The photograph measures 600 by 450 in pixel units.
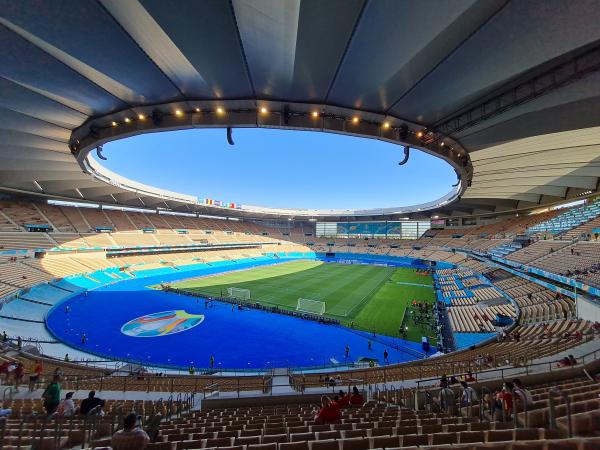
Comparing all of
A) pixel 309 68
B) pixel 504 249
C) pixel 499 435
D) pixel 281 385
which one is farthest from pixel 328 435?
pixel 504 249

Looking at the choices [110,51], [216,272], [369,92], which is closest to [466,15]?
[369,92]

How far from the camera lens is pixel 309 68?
6734mm

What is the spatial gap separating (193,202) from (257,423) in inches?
1738

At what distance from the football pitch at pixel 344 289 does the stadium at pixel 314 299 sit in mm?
498

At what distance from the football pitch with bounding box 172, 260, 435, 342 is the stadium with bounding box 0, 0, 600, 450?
0.50 metres

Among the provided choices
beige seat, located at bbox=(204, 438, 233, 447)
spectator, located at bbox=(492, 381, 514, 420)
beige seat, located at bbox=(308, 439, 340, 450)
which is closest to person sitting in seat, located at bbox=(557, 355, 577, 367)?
spectator, located at bbox=(492, 381, 514, 420)

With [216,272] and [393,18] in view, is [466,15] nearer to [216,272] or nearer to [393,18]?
[393,18]

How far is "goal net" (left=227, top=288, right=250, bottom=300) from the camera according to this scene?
95.3 ft

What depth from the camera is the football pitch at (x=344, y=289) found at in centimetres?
2377

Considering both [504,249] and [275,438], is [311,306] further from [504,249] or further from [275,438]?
[504,249]

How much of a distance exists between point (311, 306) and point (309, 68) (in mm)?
23063

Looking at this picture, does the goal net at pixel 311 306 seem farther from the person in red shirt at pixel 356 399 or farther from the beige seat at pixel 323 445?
the beige seat at pixel 323 445

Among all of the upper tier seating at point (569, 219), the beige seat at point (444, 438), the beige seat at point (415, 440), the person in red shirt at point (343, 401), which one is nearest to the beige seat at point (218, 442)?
the beige seat at point (415, 440)

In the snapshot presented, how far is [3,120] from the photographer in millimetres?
10484
